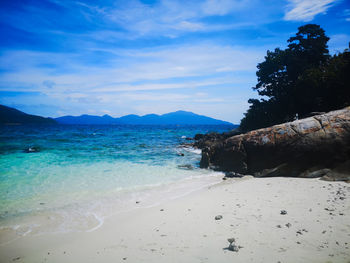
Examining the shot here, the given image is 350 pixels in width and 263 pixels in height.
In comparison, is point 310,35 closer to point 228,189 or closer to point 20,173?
point 228,189

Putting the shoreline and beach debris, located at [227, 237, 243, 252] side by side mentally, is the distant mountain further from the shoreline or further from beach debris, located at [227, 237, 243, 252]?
beach debris, located at [227, 237, 243, 252]

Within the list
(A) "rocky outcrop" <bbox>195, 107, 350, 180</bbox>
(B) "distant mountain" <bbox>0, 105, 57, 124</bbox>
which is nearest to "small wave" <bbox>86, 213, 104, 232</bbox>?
(A) "rocky outcrop" <bbox>195, 107, 350, 180</bbox>

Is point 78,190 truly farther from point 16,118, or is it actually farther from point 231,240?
point 16,118

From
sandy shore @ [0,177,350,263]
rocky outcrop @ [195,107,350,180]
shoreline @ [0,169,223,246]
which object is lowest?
shoreline @ [0,169,223,246]

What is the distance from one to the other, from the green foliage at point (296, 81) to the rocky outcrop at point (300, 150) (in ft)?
31.6

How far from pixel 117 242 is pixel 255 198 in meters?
4.69

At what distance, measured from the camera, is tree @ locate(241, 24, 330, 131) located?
19938mm

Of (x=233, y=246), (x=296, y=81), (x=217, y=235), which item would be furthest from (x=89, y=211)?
(x=296, y=81)

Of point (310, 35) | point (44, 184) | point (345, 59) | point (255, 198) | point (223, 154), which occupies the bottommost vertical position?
point (44, 184)

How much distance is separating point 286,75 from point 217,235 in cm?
2264

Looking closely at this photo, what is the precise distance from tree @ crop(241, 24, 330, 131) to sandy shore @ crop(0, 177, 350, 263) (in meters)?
16.0

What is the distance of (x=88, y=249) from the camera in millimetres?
4152

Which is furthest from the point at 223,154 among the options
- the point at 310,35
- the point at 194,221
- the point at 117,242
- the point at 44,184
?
the point at 310,35

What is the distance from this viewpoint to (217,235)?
13.7ft
